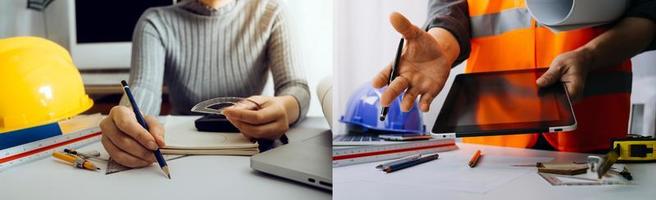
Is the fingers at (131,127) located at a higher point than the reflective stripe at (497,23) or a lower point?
lower

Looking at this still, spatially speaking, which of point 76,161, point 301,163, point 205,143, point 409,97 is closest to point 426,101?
point 409,97

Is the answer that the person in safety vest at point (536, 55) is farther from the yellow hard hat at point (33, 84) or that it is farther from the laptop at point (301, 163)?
the yellow hard hat at point (33, 84)

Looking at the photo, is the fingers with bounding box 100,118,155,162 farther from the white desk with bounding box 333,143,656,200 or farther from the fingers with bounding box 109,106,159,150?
the white desk with bounding box 333,143,656,200

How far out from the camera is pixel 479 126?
426 mm

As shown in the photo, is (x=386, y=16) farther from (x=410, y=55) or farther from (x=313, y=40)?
(x=313, y=40)

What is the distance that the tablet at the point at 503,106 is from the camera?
1.36ft

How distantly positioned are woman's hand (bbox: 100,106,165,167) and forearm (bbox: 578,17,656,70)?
1.33 ft

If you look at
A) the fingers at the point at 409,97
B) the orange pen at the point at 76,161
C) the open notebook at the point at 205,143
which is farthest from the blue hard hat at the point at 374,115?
the orange pen at the point at 76,161

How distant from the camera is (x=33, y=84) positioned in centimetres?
52

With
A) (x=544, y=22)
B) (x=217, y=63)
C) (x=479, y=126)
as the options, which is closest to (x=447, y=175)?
(x=479, y=126)

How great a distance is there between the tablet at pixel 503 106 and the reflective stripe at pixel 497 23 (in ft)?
0.13

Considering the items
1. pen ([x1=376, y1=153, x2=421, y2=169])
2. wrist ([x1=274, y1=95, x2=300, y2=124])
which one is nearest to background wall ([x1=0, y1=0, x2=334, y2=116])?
wrist ([x1=274, y1=95, x2=300, y2=124])

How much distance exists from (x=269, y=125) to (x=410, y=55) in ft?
0.61

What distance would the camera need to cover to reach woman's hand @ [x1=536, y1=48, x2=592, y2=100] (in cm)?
43
